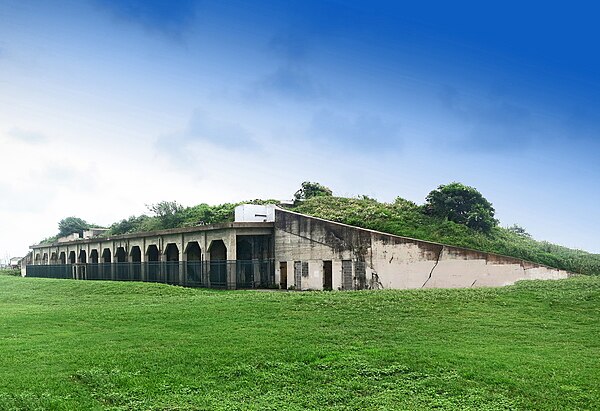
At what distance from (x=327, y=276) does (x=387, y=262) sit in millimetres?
4410

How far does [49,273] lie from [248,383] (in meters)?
60.1

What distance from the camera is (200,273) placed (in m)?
37.8

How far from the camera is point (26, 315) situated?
20.5 metres

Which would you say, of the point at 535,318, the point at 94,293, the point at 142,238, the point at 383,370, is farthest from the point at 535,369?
the point at 142,238

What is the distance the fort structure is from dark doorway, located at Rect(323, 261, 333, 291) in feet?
0.18

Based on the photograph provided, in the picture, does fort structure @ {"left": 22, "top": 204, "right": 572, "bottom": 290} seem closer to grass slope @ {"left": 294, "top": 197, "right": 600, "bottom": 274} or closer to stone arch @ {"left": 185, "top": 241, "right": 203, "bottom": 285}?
stone arch @ {"left": 185, "top": 241, "right": 203, "bottom": 285}

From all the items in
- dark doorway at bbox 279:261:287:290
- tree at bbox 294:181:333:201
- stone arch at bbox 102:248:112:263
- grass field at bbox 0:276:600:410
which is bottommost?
grass field at bbox 0:276:600:410

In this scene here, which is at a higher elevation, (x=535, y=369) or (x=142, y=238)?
(x=142, y=238)

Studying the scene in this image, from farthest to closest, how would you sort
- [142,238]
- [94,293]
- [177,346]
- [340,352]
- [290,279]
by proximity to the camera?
[142,238]
[290,279]
[94,293]
[177,346]
[340,352]

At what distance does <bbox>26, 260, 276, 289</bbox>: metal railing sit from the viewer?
3444cm

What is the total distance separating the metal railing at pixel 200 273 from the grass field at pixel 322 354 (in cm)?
1396

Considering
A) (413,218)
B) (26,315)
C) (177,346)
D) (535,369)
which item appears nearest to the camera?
(535,369)

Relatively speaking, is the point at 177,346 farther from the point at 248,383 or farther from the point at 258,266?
the point at 258,266

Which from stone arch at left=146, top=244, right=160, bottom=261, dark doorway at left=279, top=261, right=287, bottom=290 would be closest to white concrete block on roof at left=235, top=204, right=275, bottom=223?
dark doorway at left=279, top=261, right=287, bottom=290
